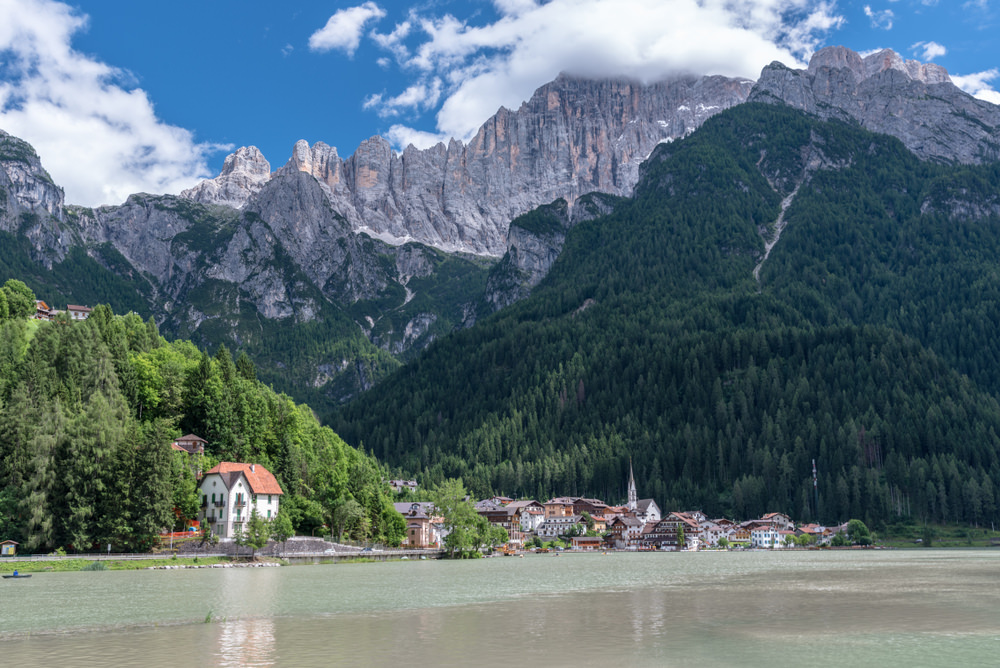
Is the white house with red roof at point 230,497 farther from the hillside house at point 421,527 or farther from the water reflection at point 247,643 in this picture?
the water reflection at point 247,643

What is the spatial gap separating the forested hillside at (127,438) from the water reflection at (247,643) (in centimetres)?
5702

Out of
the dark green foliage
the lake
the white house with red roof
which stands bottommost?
the lake

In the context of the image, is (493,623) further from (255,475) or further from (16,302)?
(16,302)

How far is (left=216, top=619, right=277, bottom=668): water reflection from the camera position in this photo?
32469 mm

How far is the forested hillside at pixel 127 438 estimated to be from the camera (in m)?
92.7

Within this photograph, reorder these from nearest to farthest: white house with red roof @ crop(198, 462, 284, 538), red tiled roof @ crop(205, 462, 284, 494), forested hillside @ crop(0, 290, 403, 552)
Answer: forested hillside @ crop(0, 290, 403, 552) < white house with red roof @ crop(198, 462, 284, 538) < red tiled roof @ crop(205, 462, 284, 494)

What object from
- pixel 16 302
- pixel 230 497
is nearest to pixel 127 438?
pixel 230 497

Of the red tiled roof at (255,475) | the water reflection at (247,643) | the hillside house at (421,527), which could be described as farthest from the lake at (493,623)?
the hillside house at (421,527)

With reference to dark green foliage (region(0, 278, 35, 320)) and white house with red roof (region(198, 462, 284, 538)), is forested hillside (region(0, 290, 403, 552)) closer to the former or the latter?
dark green foliage (region(0, 278, 35, 320))

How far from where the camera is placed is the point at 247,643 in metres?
37.1

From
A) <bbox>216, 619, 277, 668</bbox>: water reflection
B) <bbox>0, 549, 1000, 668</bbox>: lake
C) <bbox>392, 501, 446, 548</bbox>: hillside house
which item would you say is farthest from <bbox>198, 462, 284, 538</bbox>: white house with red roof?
<bbox>216, 619, 277, 668</bbox>: water reflection

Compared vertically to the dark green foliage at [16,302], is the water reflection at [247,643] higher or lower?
lower

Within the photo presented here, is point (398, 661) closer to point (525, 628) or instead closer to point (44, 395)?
point (525, 628)

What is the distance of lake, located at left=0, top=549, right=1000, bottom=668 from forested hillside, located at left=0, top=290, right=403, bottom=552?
18876mm
